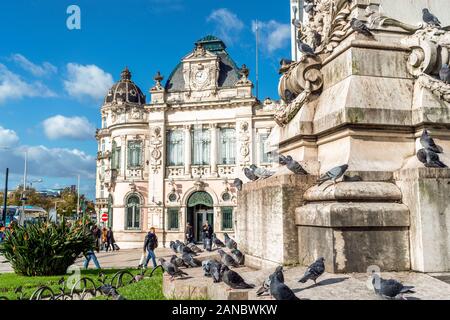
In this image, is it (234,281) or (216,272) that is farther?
(216,272)

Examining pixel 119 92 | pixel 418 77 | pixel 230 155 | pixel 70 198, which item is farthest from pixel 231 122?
pixel 70 198

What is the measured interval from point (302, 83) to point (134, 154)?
95.3ft

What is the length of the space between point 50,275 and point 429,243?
1026cm

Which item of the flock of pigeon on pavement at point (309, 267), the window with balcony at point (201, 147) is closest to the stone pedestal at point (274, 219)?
the flock of pigeon on pavement at point (309, 267)

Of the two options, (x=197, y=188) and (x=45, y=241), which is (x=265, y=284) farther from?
(x=197, y=188)

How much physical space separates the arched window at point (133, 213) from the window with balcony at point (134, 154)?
7.96ft

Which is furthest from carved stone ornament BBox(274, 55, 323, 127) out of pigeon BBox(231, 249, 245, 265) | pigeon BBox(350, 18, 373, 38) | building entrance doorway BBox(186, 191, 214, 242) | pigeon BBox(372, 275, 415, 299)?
building entrance doorway BBox(186, 191, 214, 242)

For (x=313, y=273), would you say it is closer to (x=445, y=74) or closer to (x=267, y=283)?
(x=267, y=283)

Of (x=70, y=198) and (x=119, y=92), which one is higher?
(x=119, y=92)

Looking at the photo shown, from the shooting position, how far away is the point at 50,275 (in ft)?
38.9

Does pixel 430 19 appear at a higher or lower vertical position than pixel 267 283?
higher

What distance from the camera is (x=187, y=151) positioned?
3241 centimetres

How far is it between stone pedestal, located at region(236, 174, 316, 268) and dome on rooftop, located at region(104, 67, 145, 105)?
1581 inches

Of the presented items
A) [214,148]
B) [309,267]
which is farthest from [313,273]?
[214,148]
